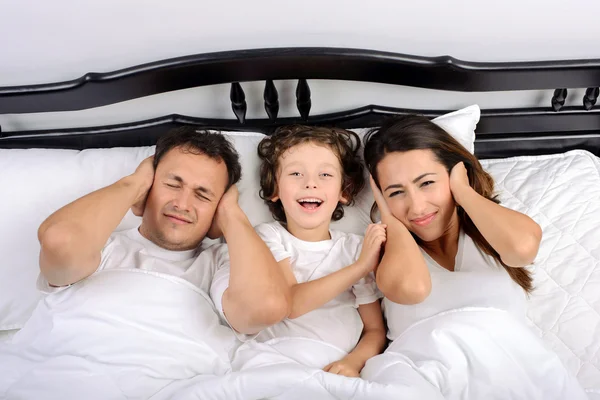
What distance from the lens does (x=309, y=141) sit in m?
1.37

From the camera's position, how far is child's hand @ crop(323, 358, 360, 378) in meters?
1.15

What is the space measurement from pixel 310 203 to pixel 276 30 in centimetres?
54

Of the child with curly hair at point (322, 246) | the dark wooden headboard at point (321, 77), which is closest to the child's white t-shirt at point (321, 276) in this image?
the child with curly hair at point (322, 246)

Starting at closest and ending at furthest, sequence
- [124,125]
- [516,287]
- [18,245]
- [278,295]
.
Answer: [278,295] < [516,287] < [18,245] < [124,125]

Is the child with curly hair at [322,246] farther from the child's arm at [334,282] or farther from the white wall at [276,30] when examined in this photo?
the white wall at [276,30]

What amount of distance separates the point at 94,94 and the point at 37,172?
0.30 metres

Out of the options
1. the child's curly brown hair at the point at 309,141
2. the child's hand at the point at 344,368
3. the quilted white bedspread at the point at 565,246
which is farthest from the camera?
the child's curly brown hair at the point at 309,141

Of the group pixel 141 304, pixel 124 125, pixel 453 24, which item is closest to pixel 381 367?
pixel 141 304

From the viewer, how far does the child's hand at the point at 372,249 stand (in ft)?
4.03

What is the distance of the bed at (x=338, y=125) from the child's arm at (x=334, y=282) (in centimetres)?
23

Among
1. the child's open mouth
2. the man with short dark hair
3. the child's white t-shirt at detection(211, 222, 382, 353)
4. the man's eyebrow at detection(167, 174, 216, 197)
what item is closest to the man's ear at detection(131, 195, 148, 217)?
the man with short dark hair

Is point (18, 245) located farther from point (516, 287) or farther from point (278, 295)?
point (516, 287)

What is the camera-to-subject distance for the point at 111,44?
1.48 meters

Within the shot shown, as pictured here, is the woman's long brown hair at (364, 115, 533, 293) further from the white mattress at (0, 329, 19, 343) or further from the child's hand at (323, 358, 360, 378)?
the white mattress at (0, 329, 19, 343)
